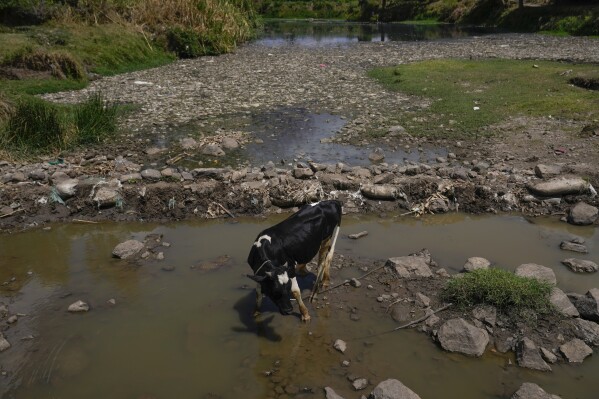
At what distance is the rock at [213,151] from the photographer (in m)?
12.5

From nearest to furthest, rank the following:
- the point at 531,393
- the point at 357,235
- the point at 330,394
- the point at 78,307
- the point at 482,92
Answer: the point at 531,393
the point at 330,394
the point at 78,307
the point at 357,235
the point at 482,92

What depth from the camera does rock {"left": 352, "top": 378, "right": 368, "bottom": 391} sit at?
5.50 metres

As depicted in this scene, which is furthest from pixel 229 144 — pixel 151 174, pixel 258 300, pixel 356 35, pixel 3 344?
pixel 356 35

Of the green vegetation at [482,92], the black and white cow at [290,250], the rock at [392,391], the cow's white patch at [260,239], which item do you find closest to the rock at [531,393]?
the rock at [392,391]

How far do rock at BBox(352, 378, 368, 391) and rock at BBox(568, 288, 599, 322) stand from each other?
9.94ft

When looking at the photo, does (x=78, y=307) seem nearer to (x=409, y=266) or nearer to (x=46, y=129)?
(x=409, y=266)

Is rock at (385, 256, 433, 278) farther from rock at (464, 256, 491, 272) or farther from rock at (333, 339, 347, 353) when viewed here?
rock at (333, 339, 347, 353)

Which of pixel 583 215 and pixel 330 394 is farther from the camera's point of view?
pixel 583 215

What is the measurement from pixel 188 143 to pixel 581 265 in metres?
9.33

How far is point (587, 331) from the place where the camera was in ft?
20.0

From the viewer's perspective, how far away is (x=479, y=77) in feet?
67.2

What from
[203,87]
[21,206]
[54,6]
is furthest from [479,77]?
[54,6]

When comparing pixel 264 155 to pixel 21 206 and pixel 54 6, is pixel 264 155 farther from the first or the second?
pixel 54 6

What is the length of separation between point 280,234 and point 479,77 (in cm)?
1676
